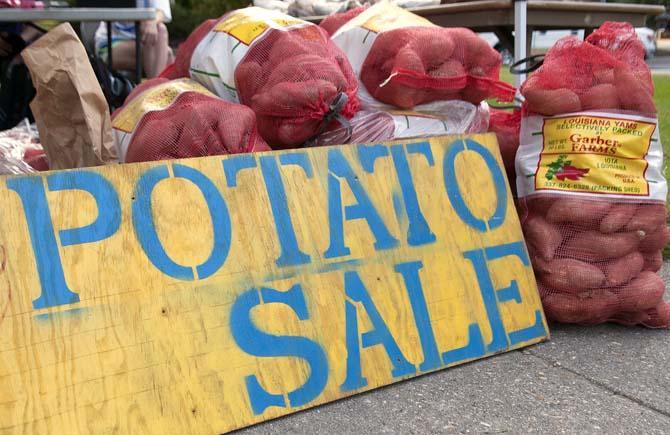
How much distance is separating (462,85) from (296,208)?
3.46 feet

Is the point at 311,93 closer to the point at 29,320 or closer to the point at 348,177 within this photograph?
the point at 348,177

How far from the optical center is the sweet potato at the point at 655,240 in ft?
9.09

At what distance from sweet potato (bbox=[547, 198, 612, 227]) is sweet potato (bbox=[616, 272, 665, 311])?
0.87ft

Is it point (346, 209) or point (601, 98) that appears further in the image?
point (601, 98)

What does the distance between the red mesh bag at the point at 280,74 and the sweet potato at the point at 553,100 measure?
67 centimetres

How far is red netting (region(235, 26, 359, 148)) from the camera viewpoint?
8.60ft

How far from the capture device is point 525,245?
9.02ft

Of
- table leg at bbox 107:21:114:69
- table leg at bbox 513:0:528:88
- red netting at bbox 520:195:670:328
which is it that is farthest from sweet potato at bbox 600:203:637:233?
table leg at bbox 107:21:114:69

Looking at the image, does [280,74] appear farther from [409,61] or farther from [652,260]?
[652,260]

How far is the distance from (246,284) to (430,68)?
4.15 ft

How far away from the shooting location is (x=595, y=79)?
9.04 ft

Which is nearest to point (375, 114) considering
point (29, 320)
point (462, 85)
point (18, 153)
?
point (462, 85)

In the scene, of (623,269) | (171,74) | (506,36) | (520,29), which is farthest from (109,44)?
(623,269)

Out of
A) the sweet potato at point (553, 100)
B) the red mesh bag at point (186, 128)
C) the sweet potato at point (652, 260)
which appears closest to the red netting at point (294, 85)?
the red mesh bag at point (186, 128)
